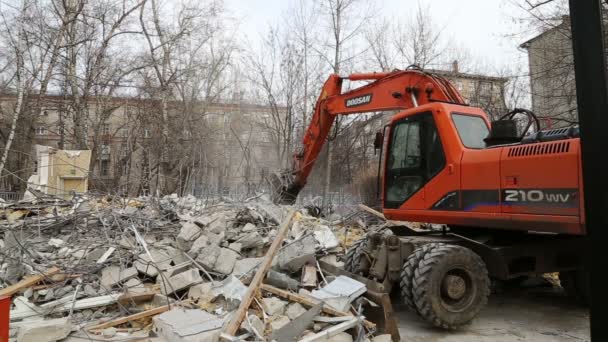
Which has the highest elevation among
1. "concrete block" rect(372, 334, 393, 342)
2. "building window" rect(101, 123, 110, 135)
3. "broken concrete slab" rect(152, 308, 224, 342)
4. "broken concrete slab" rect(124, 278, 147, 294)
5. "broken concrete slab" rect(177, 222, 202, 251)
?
"building window" rect(101, 123, 110, 135)

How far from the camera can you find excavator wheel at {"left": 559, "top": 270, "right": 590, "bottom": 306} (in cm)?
527

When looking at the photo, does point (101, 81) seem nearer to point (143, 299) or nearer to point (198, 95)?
point (198, 95)

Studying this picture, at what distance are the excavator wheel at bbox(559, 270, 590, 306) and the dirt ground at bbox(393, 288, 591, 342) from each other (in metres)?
0.16

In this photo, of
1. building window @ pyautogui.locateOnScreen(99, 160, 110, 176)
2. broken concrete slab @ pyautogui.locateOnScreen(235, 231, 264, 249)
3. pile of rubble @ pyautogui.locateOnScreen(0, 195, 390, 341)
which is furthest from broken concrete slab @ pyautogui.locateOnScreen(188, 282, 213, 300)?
building window @ pyautogui.locateOnScreen(99, 160, 110, 176)

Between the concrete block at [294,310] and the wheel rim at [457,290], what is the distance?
155 centimetres

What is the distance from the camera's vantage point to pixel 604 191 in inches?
45.9

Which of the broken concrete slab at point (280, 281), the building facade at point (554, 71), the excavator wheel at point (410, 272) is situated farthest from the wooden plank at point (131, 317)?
the building facade at point (554, 71)

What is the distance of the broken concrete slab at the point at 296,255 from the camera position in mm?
5293

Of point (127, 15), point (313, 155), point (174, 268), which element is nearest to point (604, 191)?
point (174, 268)

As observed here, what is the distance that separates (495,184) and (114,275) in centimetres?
477

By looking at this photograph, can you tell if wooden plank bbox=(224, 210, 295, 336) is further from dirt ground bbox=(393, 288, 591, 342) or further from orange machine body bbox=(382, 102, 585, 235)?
orange machine body bbox=(382, 102, 585, 235)

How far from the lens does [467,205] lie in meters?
4.72

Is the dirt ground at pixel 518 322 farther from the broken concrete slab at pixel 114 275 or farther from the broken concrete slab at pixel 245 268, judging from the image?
the broken concrete slab at pixel 114 275

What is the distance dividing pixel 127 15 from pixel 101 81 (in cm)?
343
